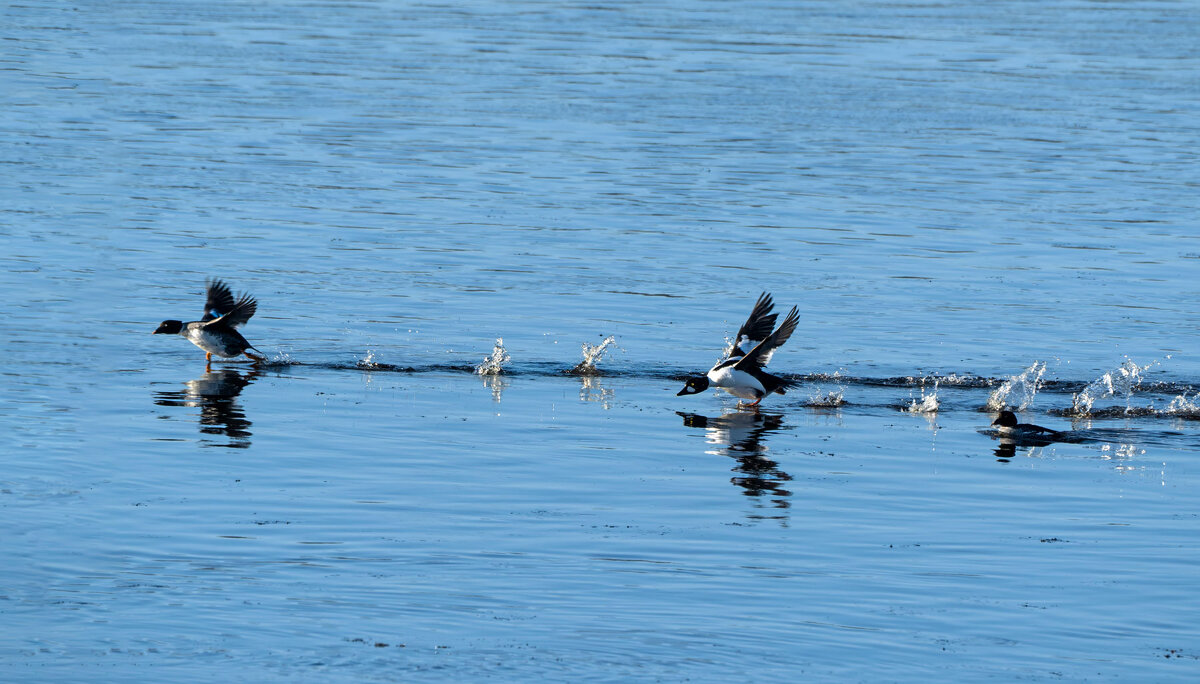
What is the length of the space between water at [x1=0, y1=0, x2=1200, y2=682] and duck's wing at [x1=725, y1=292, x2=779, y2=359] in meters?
0.56

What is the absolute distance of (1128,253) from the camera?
23.9 meters

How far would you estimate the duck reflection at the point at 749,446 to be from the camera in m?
12.8

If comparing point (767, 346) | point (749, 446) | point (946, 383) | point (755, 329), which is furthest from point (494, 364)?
point (946, 383)

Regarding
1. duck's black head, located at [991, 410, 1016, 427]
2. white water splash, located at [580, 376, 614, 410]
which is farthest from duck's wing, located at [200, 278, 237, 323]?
duck's black head, located at [991, 410, 1016, 427]

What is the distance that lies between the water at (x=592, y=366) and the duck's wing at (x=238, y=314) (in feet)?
2.03

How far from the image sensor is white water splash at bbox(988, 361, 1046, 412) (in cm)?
1627

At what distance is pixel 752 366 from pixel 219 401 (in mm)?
5032

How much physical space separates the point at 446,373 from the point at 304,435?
3.23 m

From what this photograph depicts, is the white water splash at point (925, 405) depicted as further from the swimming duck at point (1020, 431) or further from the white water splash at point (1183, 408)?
the white water splash at point (1183, 408)

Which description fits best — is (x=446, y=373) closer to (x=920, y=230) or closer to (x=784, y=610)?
(x=784, y=610)

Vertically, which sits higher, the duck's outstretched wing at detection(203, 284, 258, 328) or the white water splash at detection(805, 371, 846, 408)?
the duck's outstretched wing at detection(203, 284, 258, 328)

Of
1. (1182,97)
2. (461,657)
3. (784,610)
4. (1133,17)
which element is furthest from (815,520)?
(1133,17)

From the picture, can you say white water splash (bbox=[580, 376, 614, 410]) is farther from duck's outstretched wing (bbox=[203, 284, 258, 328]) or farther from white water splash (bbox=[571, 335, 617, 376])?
duck's outstretched wing (bbox=[203, 284, 258, 328])

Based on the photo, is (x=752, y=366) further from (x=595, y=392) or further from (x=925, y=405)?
(x=925, y=405)
